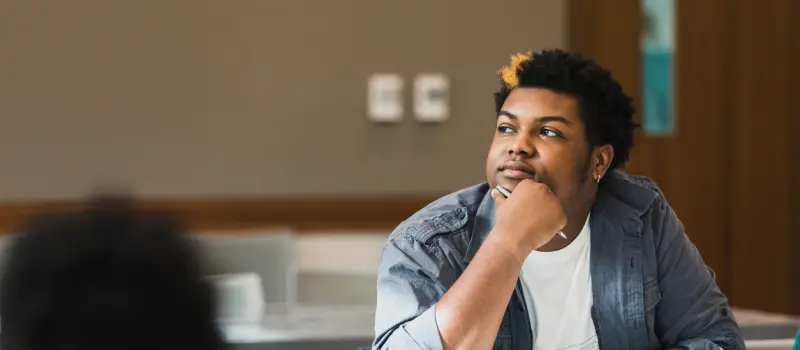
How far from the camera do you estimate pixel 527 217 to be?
173 centimetres

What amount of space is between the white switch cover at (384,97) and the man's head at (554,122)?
174cm

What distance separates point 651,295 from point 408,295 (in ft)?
1.48

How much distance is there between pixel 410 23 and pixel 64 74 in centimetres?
120

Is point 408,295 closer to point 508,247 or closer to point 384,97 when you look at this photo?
point 508,247

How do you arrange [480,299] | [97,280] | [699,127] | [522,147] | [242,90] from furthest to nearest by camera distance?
[699,127], [242,90], [522,147], [480,299], [97,280]

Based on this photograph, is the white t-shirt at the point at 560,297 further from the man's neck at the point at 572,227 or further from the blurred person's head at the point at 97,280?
the blurred person's head at the point at 97,280

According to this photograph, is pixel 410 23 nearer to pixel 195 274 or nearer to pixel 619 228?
pixel 619 228

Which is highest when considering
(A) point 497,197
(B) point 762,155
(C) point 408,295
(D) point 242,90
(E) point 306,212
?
(D) point 242,90

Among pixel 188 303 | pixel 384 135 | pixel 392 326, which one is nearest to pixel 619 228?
pixel 392 326

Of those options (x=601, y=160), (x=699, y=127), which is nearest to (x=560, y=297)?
(x=601, y=160)

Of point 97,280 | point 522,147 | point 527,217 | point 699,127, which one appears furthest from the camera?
point 699,127

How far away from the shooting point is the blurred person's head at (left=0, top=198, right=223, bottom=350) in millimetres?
505

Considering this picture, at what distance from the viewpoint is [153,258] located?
510 mm

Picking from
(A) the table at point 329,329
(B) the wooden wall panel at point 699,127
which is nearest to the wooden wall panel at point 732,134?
(B) the wooden wall panel at point 699,127
